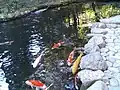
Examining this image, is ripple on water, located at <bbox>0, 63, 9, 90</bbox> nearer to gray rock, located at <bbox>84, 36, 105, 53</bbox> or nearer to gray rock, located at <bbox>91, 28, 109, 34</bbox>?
gray rock, located at <bbox>84, 36, 105, 53</bbox>

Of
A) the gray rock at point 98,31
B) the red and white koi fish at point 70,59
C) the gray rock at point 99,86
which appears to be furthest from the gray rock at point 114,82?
the gray rock at point 98,31

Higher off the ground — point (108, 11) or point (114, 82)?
point (108, 11)

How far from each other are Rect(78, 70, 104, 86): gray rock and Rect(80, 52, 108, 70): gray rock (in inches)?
8.2

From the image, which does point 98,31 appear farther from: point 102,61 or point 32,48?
point 102,61

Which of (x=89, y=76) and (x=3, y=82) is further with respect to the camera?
(x=3, y=82)

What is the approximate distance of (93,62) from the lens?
7449 mm

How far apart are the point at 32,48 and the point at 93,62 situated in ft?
8.54

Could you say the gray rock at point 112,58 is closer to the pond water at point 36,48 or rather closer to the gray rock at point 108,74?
the gray rock at point 108,74

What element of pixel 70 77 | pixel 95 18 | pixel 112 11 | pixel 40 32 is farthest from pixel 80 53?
pixel 112 11

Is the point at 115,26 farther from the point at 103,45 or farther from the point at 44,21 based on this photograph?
the point at 44,21

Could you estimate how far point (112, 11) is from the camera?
1230 cm

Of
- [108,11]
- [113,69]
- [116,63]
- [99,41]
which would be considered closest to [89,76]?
[113,69]

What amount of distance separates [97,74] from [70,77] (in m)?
0.77

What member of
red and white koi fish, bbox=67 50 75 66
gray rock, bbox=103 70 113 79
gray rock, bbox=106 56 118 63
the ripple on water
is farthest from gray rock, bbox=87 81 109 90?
the ripple on water
